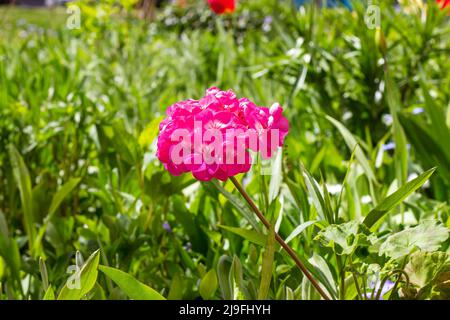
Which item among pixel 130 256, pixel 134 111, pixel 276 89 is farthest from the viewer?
pixel 276 89

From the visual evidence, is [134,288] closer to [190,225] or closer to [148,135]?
[190,225]

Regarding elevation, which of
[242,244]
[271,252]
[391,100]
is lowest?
[242,244]

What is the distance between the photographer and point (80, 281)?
2.27 ft

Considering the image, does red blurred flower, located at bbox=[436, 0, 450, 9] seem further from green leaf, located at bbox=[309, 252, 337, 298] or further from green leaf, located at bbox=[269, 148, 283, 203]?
green leaf, located at bbox=[309, 252, 337, 298]

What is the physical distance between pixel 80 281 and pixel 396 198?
0.35 metres

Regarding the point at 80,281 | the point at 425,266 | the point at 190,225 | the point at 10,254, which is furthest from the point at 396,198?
the point at 10,254

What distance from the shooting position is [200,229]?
3.82 feet

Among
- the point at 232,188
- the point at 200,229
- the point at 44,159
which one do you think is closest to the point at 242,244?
the point at 200,229

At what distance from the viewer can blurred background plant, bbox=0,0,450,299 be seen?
76cm

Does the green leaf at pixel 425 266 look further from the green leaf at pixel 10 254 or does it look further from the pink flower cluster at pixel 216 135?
→ the green leaf at pixel 10 254

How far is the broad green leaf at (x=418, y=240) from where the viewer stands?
657 millimetres

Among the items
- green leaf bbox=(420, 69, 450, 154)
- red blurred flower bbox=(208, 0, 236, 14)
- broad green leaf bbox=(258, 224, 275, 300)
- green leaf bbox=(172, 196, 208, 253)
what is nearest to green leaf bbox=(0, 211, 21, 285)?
green leaf bbox=(172, 196, 208, 253)
